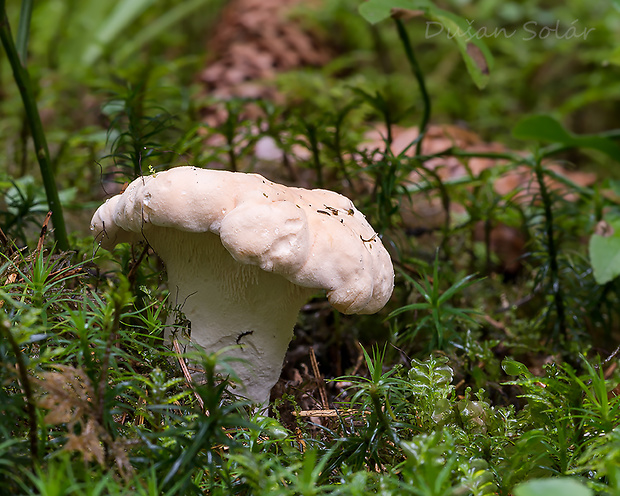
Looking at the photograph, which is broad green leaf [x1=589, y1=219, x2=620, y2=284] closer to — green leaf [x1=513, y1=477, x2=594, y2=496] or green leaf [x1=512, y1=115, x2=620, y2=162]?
green leaf [x1=512, y1=115, x2=620, y2=162]

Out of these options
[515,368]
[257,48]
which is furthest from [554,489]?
[257,48]

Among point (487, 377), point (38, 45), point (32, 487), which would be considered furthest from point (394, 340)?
point (38, 45)

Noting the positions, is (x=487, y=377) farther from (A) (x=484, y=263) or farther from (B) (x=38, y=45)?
(B) (x=38, y=45)

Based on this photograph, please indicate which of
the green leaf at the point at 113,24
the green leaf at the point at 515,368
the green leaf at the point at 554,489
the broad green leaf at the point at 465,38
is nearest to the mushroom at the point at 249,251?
the green leaf at the point at 515,368

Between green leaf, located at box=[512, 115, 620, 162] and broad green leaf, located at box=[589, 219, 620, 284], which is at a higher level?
green leaf, located at box=[512, 115, 620, 162]

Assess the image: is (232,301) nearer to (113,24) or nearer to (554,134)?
(554,134)

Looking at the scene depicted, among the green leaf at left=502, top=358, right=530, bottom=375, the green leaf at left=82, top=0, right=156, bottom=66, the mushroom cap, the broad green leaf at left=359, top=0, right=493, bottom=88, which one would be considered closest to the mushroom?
the mushroom cap
